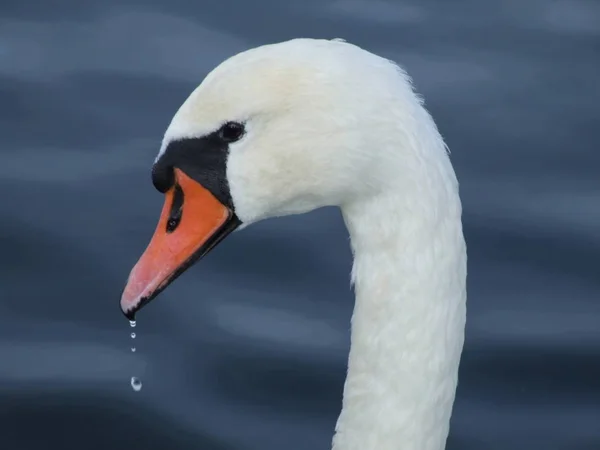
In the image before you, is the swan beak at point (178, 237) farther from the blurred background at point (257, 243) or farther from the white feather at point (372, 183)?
the blurred background at point (257, 243)

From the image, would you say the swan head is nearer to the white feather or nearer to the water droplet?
the white feather

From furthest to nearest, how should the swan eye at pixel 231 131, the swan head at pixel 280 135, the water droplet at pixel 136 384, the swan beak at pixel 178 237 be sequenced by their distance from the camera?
the water droplet at pixel 136 384, the swan beak at pixel 178 237, the swan eye at pixel 231 131, the swan head at pixel 280 135

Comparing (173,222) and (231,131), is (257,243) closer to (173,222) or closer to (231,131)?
(173,222)

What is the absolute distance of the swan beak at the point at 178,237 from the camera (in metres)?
4.51

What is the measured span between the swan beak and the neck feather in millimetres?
392

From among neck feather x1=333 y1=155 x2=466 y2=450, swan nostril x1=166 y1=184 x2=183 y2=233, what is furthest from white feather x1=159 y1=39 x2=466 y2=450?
swan nostril x1=166 y1=184 x2=183 y2=233

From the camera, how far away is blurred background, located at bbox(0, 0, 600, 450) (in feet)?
20.7

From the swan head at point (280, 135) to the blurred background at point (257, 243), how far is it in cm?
192

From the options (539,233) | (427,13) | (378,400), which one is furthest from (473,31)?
(378,400)

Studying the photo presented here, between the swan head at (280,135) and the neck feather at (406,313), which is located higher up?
the swan head at (280,135)

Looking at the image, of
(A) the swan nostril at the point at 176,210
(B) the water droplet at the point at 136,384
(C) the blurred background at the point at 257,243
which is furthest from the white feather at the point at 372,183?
(B) the water droplet at the point at 136,384

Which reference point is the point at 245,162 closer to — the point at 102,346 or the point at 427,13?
the point at 102,346

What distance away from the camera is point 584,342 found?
6.55 meters

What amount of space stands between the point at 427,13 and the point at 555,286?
77.6 inches
